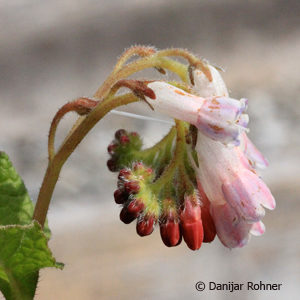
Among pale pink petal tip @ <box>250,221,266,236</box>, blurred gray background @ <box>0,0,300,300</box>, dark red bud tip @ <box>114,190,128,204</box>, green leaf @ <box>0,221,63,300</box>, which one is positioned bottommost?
green leaf @ <box>0,221,63,300</box>

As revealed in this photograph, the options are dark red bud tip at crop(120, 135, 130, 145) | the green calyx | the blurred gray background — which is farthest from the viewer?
the blurred gray background

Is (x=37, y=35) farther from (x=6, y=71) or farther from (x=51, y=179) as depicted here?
(x=51, y=179)

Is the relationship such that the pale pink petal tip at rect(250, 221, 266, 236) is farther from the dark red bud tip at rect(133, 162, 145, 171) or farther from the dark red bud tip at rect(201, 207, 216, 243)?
the dark red bud tip at rect(133, 162, 145, 171)

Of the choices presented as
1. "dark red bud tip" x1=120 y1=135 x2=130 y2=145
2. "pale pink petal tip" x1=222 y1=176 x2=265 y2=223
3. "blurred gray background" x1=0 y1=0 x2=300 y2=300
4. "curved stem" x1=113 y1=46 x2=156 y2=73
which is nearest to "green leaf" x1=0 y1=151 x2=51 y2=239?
"dark red bud tip" x1=120 y1=135 x2=130 y2=145

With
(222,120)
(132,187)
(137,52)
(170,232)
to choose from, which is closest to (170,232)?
(170,232)

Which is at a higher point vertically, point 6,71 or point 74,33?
point 74,33

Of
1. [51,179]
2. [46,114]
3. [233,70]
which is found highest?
[233,70]

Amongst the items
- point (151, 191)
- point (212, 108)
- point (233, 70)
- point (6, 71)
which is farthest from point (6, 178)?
point (233, 70)

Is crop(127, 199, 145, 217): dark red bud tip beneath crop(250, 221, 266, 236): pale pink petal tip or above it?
above
